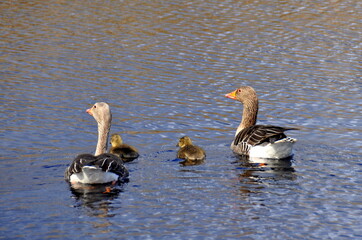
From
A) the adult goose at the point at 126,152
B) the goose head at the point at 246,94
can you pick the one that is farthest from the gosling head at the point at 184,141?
the goose head at the point at 246,94

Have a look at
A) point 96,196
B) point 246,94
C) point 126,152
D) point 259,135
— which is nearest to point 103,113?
point 126,152

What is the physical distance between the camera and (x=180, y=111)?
770 inches

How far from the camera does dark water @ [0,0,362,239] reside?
37.2 feet

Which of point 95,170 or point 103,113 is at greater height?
point 103,113

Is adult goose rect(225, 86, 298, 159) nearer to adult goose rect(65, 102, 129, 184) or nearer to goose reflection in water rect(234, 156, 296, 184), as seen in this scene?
goose reflection in water rect(234, 156, 296, 184)

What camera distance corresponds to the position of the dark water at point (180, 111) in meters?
11.3

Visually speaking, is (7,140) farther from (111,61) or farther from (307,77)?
(307,77)

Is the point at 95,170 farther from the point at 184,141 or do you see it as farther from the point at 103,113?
the point at 184,141

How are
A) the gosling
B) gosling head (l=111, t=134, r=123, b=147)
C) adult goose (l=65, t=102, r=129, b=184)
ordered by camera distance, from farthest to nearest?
gosling head (l=111, t=134, r=123, b=147) → the gosling → adult goose (l=65, t=102, r=129, b=184)

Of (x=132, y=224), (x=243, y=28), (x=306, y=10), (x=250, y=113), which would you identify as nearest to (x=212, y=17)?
(x=243, y=28)

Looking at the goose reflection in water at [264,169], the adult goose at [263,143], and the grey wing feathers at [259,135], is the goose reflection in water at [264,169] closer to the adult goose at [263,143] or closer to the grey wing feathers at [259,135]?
the adult goose at [263,143]

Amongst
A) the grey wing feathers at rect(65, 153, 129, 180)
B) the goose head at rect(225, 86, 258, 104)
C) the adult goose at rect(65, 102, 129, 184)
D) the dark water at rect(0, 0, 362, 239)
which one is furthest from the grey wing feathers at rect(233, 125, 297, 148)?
the grey wing feathers at rect(65, 153, 129, 180)

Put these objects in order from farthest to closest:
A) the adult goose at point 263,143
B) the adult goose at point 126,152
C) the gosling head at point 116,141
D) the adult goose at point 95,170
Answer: the gosling head at point 116,141, the adult goose at point 263,143, the adult goose at point 126,152, the adult goose at point 95,170

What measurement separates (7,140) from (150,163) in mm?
3543
